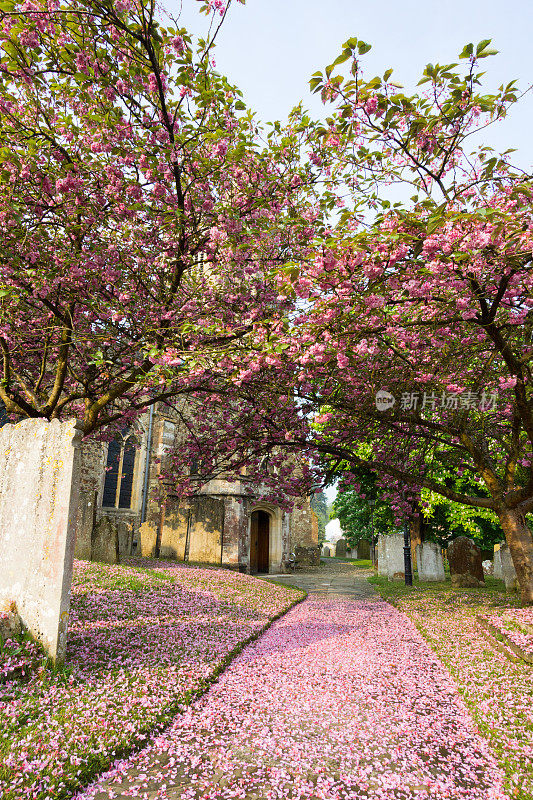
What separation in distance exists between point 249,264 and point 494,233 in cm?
469

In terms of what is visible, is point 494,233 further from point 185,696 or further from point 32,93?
point 32,93

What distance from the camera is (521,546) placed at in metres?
10.2

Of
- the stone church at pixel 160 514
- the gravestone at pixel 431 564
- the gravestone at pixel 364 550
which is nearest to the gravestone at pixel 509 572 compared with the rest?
the gravestone at pixel 431 564

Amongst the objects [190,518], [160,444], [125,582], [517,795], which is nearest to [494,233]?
[517,795]

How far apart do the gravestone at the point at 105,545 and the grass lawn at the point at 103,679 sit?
330 centimetres

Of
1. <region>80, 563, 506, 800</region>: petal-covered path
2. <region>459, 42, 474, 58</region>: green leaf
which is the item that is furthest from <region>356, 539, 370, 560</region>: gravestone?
<region>459, 42, 474, 58</region>: green leaf

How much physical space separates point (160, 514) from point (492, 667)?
15.7m

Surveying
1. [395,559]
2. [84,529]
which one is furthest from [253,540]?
[84,529]

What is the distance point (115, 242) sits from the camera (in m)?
7.35

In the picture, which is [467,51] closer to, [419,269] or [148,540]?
[419,269]

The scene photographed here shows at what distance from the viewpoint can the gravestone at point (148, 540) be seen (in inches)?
699

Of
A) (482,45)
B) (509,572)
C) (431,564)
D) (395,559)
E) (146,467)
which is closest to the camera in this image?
(482,45)

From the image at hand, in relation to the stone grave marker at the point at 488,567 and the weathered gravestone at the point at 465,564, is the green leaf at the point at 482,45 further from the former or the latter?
the stone grave marker at the point at 488,567

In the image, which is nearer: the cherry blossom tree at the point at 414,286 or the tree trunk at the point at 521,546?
the cherry blossom tree at the point at 414,286
